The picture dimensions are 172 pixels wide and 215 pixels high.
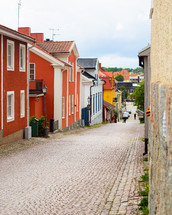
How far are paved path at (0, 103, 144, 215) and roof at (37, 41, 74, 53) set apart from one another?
14978mm

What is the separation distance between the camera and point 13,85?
60.7 feet

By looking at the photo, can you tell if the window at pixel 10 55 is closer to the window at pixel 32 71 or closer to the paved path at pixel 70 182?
the paved path at pixel 70 182

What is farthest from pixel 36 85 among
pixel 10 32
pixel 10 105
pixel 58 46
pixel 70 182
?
pixel 70 182

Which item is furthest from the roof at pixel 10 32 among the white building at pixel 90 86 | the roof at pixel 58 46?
the white building at pixel 90 86

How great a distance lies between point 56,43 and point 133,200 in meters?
24.5

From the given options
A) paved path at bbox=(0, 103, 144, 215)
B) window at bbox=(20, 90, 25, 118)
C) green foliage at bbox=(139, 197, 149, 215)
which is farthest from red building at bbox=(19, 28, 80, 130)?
green foliage at bbox=(139, 197, 149, 215)

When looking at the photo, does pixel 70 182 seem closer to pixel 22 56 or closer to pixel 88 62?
pixel 22 56

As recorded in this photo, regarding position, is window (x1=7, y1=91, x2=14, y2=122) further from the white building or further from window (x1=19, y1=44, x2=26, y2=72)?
the white building

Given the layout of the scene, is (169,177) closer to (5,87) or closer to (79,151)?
(79,151)

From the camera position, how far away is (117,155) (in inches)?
575

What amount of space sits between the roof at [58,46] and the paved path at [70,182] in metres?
15.0

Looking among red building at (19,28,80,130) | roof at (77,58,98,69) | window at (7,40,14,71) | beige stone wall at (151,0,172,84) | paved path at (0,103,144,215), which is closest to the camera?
beige stone wall at (151,0,172,84)

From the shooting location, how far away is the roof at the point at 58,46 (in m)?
29.3

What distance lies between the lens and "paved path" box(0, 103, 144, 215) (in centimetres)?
720
